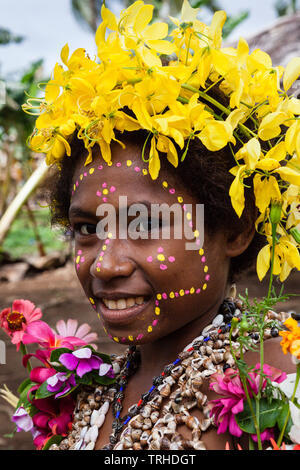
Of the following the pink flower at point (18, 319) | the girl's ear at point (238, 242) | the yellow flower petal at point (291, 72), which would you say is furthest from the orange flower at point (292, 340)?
the pink flower at point (18, 319)

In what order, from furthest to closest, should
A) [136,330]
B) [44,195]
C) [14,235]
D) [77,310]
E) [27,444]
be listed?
[14,235] → [77,310] → [27,444] → [44,195] → [136,330]

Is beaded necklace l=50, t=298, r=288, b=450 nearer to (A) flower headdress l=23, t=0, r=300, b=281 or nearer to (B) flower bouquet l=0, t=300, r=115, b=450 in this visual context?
(B) flower bouquet l=0, t=300, r=115, b=450

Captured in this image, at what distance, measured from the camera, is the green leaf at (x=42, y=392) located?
6.13 feet

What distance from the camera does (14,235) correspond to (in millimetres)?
12836

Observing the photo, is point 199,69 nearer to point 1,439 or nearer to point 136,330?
point 136,330

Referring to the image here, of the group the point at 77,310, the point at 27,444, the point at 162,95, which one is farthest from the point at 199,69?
the point at 77,310

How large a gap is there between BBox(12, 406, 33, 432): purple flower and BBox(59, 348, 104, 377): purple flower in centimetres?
27

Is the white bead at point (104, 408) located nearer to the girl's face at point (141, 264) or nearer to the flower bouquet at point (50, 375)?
the flower bouquet at point (50, 375)

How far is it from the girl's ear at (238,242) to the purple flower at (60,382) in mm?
754

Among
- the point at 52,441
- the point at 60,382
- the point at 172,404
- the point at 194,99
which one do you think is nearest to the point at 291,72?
the point at 194,99

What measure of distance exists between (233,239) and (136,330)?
454 mm

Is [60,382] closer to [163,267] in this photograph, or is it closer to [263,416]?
[163,267]

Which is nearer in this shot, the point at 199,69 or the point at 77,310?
the point at 199,69

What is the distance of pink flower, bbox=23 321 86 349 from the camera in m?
1.96
